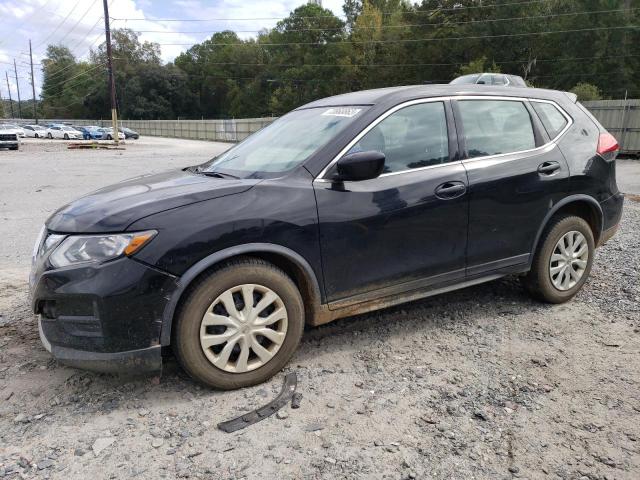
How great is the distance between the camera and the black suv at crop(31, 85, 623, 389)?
9.28 ft

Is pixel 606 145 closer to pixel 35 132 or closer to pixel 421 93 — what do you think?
pixel 421 93

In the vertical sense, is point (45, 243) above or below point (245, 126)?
below

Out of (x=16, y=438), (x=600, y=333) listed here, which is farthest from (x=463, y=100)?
(x=16, y=438)

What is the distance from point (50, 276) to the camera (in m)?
2.84

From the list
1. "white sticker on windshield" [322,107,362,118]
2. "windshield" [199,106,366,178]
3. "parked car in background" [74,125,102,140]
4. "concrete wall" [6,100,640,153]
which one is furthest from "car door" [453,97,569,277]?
"parked car in background" [74,125,102,140]

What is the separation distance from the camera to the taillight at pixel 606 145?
449 cm

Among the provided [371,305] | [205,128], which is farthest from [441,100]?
[205,128]

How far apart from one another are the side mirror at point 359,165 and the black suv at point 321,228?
12 mm

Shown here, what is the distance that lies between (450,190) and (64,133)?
61543 mm

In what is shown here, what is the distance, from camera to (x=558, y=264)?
171 inches

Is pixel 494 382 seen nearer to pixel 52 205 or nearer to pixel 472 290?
pixel 472 290

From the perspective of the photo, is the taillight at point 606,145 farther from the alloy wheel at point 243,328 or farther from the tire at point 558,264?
the alloy wheel at point 243,328

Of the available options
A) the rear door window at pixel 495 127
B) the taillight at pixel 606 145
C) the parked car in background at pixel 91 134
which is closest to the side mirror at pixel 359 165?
the rear door window at pixel 495 127

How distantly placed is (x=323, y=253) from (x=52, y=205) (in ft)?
26.7
